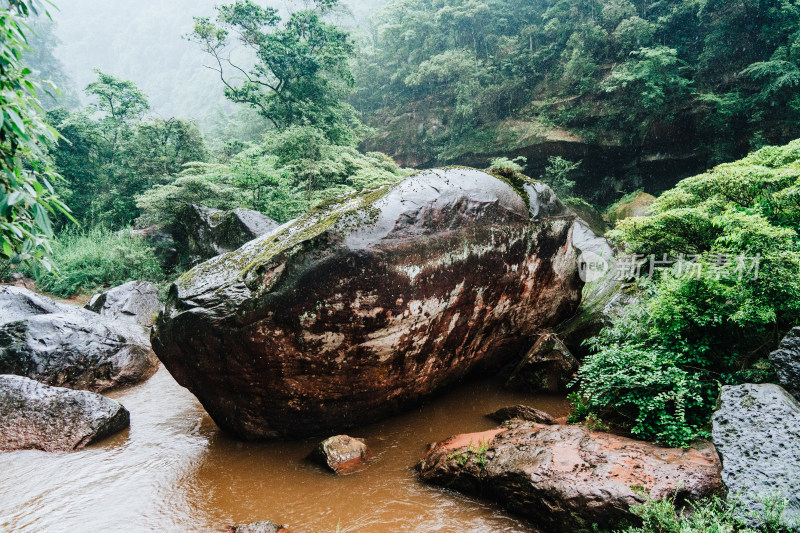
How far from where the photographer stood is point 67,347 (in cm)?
707

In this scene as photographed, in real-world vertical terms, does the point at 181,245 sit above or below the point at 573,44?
below

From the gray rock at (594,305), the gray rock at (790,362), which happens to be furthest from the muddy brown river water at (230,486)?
the gray rock at (790,362)

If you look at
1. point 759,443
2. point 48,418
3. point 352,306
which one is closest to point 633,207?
point 759,443

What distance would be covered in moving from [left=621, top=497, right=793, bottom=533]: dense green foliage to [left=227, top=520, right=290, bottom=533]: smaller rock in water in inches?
104

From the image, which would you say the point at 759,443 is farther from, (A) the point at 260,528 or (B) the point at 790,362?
(A) the point at 260,528

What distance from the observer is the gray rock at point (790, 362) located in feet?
10.9

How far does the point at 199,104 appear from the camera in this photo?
65688 millimetres

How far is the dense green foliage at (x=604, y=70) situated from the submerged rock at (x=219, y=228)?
13.2 metres

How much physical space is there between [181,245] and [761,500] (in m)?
15.6

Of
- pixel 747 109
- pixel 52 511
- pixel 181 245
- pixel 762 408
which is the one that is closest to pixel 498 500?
pixel 762 408

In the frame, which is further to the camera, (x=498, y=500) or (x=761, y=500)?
(x=498, y=500)

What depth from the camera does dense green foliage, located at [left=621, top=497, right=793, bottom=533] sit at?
2.50 meters

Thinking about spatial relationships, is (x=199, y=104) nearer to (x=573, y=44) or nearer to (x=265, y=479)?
(x=573, y=44)

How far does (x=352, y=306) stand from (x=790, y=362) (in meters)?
3.84
